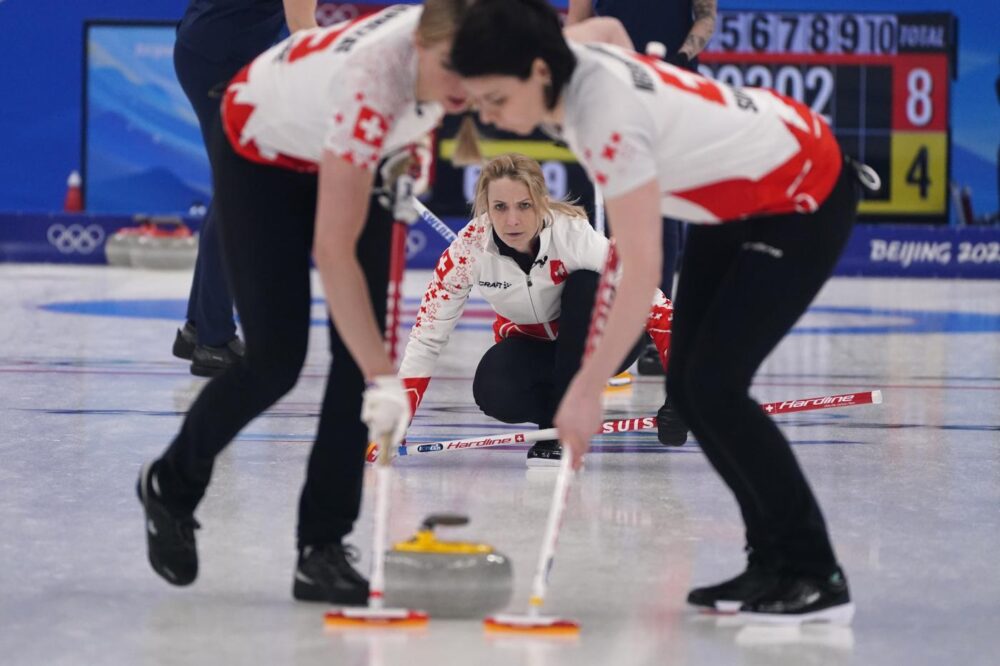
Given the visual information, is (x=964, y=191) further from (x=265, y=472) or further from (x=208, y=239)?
(x=265, y=472)

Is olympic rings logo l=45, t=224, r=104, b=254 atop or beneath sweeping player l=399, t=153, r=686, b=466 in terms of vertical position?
beneath

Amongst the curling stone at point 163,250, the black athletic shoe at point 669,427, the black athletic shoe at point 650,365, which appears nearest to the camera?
the black athletic shoe at point 669,427

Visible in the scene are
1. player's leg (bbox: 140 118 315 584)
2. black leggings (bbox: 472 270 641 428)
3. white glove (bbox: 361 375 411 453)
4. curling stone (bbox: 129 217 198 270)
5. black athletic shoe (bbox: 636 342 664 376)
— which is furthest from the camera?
curling stone (bbox: 129 217 198 270)

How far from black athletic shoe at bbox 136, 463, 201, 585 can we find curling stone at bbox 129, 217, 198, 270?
351 inches

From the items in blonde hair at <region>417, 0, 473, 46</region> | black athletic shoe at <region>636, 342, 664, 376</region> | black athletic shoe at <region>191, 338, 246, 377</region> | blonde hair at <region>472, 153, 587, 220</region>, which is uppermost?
blonde hair at <region>417, 0, 473, 46</region>

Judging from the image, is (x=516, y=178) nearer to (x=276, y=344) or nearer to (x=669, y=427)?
(x=669, y=427)

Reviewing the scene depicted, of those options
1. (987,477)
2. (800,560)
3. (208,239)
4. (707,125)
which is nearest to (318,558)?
(800,560)

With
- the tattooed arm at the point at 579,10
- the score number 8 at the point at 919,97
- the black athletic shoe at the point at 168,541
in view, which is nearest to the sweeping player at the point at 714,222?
the black athletic shoe at the point at 168,541

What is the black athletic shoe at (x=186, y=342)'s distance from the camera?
17.1 feet

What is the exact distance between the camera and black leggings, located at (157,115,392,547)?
2.43 m

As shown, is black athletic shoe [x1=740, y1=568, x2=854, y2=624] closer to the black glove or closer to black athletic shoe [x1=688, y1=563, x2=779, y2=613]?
black athletic shoe [x1=688, y1=563, x2=779, y2=613]

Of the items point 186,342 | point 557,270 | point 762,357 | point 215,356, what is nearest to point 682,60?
point 557,270

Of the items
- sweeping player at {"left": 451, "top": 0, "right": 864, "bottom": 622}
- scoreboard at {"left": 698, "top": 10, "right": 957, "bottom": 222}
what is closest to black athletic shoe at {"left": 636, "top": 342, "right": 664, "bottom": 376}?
sweeping player at {"left": 451, "top": 0, "right": 864, "bottom": 622}

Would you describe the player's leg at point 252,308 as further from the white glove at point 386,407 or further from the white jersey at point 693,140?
the white jersey at point 693,140
